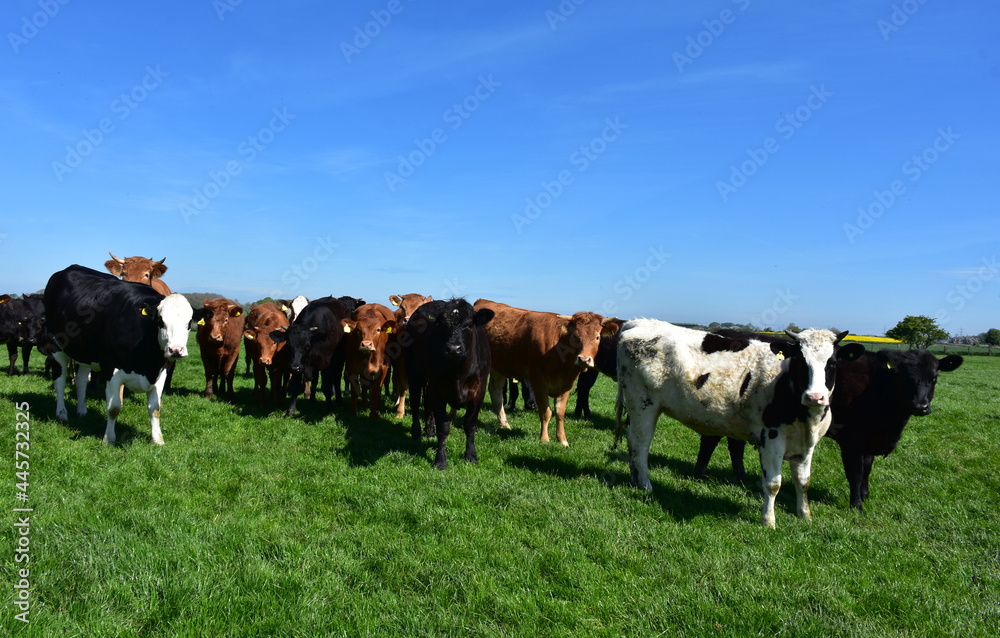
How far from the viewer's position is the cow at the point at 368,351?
10539mm

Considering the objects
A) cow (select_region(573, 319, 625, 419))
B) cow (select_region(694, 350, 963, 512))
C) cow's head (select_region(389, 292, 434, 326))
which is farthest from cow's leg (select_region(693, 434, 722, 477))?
cow's head (select_region(389, 292, 434, 326))

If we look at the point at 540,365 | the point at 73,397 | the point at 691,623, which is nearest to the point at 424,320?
the point at 540,365

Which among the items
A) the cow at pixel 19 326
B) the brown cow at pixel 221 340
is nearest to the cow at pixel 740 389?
→ the brown cow at pixel 221 340

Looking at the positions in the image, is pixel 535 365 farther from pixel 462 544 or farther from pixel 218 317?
pixel 218 317

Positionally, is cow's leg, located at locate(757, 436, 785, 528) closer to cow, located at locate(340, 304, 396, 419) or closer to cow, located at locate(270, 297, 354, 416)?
cow, located at locate(340, 304, 396, 419)

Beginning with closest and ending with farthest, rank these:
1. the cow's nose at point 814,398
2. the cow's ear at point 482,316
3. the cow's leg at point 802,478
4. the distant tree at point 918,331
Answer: the cow's nose at point 814,398
the cow's leg at point 802,478
the cow's ear at point 482,316
the distant tree at point 918,331

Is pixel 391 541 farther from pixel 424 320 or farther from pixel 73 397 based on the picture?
pixel 73 397

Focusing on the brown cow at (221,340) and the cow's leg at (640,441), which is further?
the brown cow at (221,340)

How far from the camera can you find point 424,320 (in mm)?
9211

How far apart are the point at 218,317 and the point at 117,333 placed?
236cm

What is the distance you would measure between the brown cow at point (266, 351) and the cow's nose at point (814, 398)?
8995mm

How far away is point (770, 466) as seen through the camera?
6.24 m

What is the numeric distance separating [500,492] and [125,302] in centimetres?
653

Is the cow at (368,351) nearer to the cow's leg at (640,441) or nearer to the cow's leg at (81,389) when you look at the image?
the cow's leg at (81,389)
